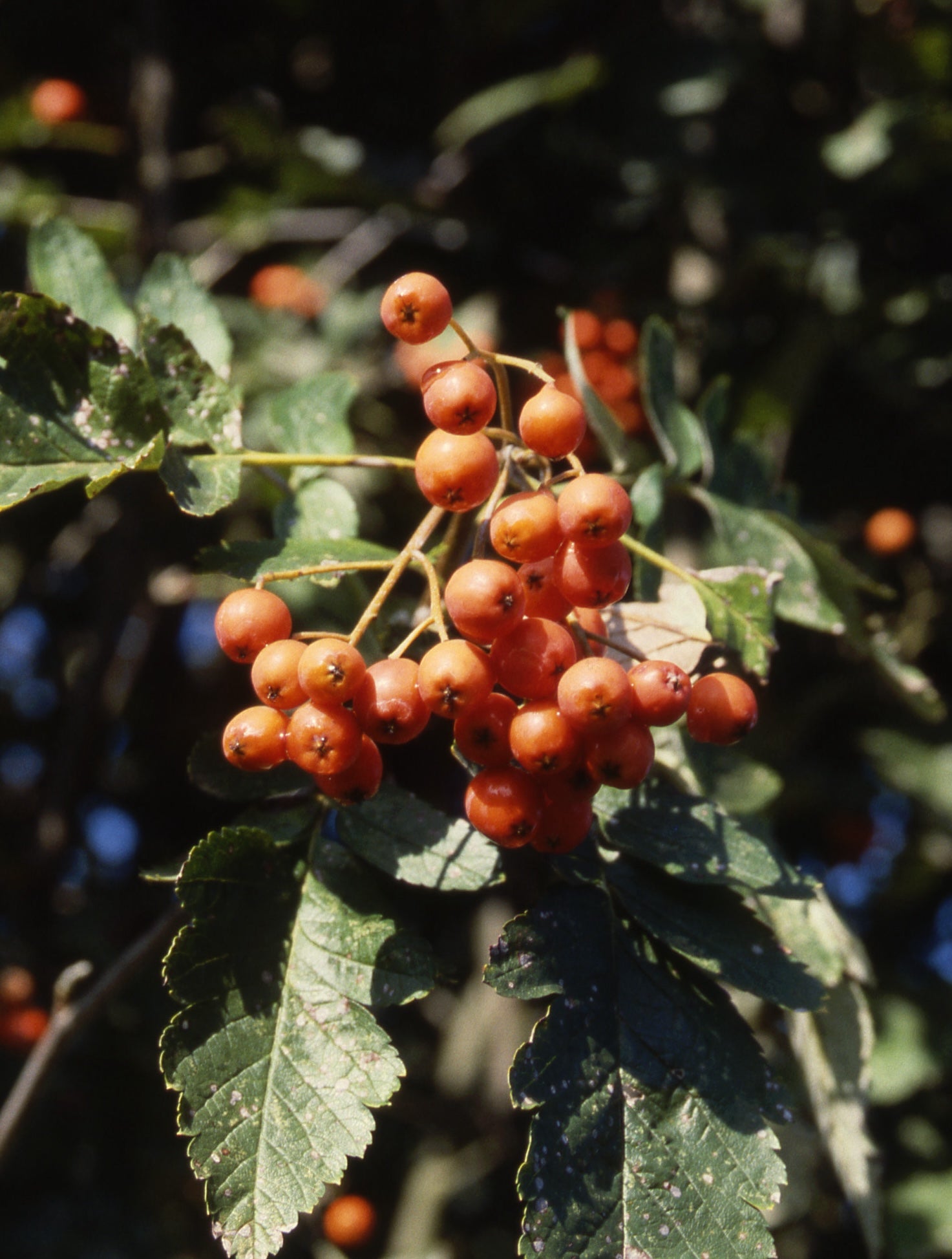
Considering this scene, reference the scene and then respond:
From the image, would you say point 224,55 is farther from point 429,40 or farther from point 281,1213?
point 281,1213

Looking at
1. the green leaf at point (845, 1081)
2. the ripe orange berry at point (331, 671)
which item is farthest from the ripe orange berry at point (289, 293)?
the green leaf at point (845, 1081)

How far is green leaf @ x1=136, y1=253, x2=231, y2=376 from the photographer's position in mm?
1881

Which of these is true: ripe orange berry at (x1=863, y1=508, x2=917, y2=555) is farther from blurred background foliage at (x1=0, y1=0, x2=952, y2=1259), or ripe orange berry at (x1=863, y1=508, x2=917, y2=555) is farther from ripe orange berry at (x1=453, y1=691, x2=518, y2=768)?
ripe orange berry at (x1=453, y1=691, x2=518, y2=768)

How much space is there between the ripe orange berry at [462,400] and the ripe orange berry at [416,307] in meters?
0.13

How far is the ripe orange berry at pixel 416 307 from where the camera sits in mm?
1438

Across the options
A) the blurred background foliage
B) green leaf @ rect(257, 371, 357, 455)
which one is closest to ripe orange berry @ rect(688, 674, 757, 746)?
green leaf @ rect(257, 371, 357, 455)

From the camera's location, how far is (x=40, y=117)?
11.8 feet

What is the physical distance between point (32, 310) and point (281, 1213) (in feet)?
4.14

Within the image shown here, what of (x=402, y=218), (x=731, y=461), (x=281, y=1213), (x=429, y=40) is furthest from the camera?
(x=429, y=40)

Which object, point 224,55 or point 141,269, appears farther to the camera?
point 224,55

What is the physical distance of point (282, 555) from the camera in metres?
1.52

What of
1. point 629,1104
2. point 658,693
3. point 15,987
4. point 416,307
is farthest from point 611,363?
point 15,987

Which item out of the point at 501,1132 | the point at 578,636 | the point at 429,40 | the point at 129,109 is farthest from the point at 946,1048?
the point at 129,109

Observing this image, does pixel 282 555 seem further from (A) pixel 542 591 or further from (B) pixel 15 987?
(B) pixel 15 987
